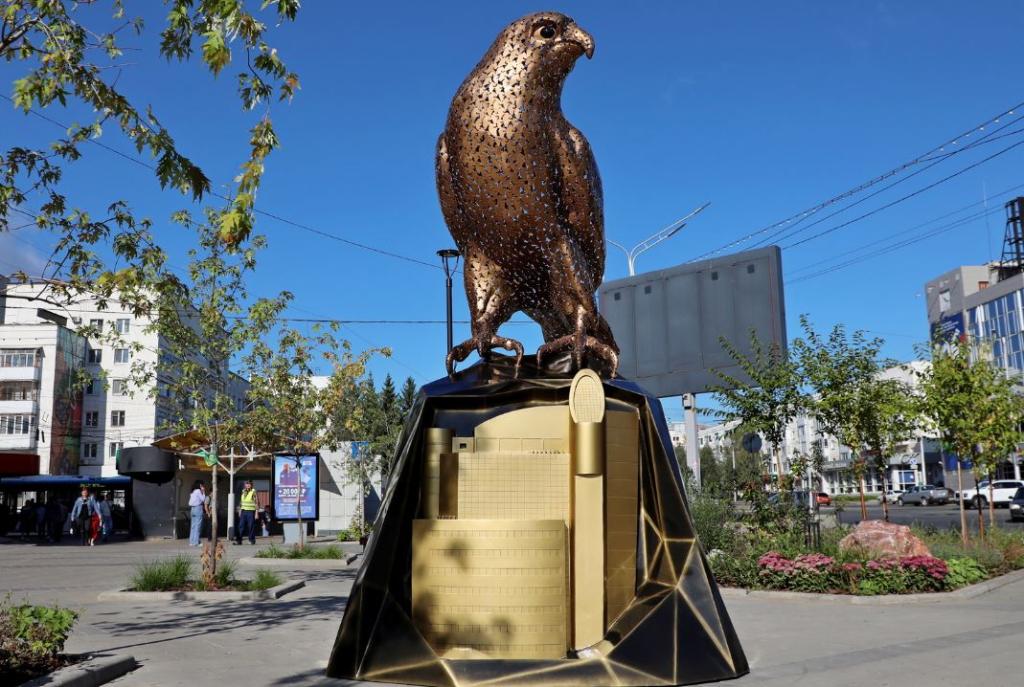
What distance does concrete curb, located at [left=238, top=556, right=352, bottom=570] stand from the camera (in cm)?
1703

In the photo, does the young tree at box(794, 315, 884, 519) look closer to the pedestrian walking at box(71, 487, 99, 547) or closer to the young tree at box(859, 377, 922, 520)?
the young tree at box(859, 377, 922, 520)

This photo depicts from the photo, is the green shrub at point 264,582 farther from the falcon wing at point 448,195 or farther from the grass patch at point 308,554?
the falcon wing at point 448,195

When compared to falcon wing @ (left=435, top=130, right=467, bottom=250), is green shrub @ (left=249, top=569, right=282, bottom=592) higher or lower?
lower

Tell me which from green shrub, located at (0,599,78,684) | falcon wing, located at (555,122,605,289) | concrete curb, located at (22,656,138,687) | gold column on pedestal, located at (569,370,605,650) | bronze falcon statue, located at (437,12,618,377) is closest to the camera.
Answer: gold column on pedestal, located at (569,370,605,650)

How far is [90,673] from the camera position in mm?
6074

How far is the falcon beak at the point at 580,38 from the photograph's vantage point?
617cm

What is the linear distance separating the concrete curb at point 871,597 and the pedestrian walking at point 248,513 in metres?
17.0

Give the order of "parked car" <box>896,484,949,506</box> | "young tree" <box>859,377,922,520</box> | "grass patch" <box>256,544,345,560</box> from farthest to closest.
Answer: "parked car" <box>896,484,949,506</box>
"grass patch" <box>256,544,345,560</box>
"young tree" <box>859,377,922,520</box>

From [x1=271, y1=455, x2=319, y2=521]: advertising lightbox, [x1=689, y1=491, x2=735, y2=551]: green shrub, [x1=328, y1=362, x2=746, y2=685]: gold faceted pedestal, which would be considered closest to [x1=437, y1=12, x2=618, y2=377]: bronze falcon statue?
[x1=328, y1=362, x2=746, y2=685]: gold faceted pedestal

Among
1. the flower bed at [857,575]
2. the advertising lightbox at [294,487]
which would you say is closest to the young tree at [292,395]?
the advertising lightbox at [294,487]

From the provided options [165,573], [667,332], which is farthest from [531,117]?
[667,332]

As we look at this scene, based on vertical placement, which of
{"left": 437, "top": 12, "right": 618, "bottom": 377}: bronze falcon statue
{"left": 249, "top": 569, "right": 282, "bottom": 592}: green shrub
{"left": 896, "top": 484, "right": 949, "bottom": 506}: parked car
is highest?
{"left": 437, "top": 12, "right": 618, "bottom": 377}: bronze falcon statue

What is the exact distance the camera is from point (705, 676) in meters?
5.34

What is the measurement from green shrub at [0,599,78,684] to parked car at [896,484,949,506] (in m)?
48.6
